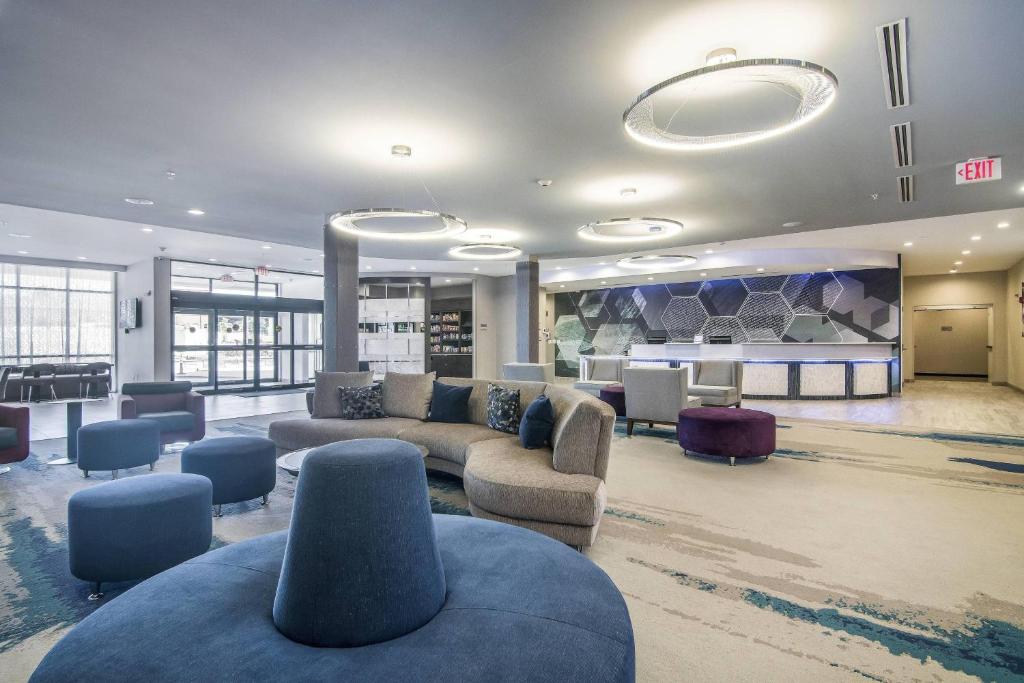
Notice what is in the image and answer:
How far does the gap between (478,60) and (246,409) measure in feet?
28.2

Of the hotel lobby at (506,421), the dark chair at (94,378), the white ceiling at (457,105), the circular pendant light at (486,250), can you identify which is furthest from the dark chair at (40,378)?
the circular pendant light at (486,250)

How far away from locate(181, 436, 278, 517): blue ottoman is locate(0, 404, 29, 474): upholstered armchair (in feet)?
7.80

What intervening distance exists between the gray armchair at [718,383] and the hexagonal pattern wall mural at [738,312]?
16.7 ft

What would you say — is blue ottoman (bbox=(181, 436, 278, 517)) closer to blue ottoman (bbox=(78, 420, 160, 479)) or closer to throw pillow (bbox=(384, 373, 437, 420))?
blue ottoman (bbox=(78, 420, 160, 479))

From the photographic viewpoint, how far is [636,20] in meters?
2.58

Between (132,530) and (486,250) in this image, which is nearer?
(132,530)

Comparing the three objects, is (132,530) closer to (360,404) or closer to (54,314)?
(360,404)

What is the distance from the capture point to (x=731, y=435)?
5254mm

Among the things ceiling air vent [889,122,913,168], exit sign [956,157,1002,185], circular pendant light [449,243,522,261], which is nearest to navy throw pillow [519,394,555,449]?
ceiling air vent [889,122,913,168]

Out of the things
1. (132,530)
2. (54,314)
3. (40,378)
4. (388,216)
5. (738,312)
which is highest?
(388,216)

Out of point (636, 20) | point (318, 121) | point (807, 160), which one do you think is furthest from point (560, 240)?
point (636, 20)

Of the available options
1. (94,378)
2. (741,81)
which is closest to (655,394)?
(741,81)

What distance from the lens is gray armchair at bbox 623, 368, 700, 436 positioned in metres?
6.63

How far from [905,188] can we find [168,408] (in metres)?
8.90
